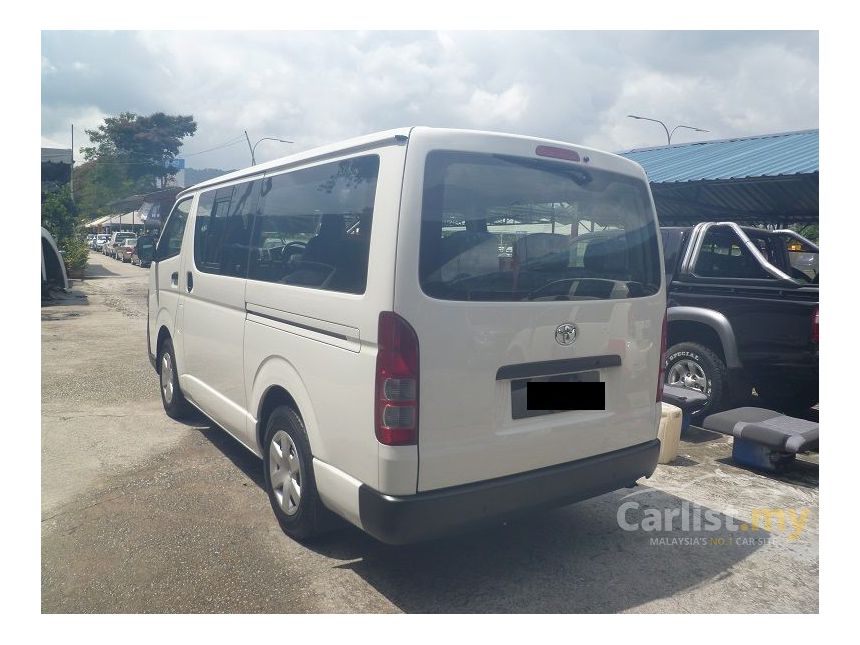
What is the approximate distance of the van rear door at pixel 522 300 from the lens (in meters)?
2.87

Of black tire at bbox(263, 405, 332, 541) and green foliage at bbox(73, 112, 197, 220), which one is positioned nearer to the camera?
black tire at bbox(263, 405, 332, 541)

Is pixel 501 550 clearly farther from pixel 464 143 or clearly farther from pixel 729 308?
pixel 729 308

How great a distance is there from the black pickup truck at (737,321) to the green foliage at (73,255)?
20.6 m

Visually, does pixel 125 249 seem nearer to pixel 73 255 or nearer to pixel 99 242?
pixel 99 242

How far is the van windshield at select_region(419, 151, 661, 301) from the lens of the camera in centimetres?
290

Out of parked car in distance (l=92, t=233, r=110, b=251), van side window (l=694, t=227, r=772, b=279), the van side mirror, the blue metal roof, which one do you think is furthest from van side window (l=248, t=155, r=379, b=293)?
parked car in distance (l=92, t=233, r=110, b=251)

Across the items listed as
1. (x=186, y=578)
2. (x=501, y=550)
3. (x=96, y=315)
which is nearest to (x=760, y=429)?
(x=501, y=550)

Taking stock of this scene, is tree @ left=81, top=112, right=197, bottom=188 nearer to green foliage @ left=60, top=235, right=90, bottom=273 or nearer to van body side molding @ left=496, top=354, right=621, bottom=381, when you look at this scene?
green foliage @ left=60, top=235, right=90, bottom=273

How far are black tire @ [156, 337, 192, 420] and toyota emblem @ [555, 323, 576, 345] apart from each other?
145 inches

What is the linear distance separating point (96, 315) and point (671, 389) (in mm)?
11628

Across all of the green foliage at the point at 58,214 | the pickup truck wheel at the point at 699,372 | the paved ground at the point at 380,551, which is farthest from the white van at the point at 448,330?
the green foliage at the point at 58,214

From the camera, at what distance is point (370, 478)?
291 centimetres

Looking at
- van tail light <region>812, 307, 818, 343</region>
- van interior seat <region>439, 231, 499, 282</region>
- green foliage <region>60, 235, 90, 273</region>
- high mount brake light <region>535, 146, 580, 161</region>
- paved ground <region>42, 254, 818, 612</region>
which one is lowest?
paved ground <region>42, 254, 818, 612</region>

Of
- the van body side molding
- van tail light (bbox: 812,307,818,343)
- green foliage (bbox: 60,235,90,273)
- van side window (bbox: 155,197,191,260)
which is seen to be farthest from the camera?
green foliage (bbox: 60,235,90,273)
